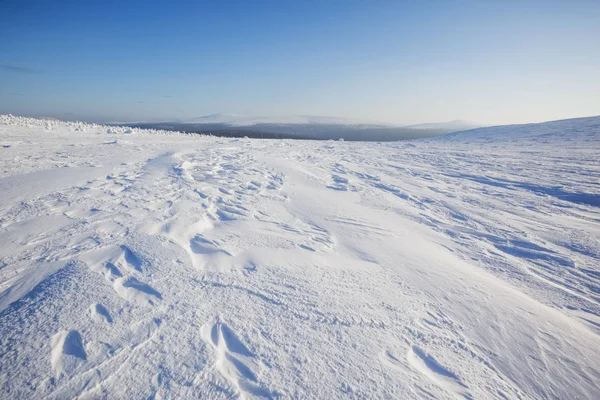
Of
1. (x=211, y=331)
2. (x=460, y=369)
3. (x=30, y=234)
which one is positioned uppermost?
(x=30, y=234)

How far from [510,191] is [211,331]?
594 cm

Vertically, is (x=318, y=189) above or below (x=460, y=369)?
above

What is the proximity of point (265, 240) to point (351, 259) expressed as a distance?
3.04 feet

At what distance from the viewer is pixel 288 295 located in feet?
6.40

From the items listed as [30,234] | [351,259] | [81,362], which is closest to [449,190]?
[351,259]

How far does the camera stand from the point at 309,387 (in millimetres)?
1312

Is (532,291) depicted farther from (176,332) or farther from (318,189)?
(318,189)

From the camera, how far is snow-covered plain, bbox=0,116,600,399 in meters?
1.37

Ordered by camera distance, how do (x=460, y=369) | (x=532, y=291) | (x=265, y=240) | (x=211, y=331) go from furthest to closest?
1. (x=265, y=240)
2. (x=532, y=291)
3. (x=211, y=331)
4. (x=460, y=369)

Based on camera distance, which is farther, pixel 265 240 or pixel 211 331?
pixel 265 240

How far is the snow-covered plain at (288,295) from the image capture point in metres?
1.37

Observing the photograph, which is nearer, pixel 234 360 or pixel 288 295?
pixel 234 360

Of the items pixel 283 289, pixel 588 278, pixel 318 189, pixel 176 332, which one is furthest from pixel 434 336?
pixel 318 189

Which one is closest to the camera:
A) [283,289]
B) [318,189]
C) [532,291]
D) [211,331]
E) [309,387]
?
[309,387]
